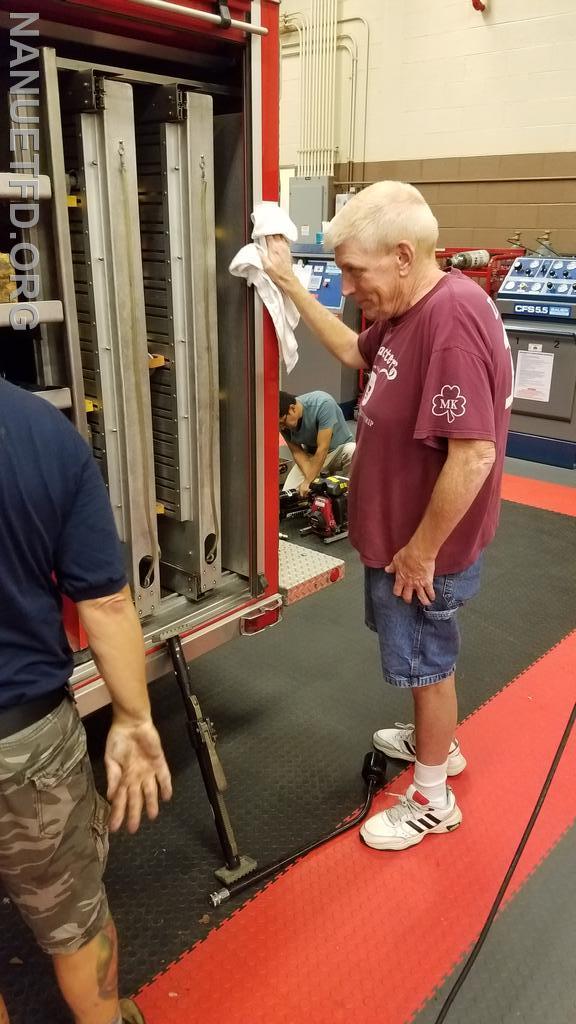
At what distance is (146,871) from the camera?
207 centimetres

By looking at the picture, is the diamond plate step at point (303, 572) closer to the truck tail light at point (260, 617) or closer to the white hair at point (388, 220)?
the truck tail light at point (260, 617)

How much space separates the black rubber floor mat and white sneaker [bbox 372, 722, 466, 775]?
0.28 feet

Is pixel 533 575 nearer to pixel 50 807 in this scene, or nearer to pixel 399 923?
pixel 399 923

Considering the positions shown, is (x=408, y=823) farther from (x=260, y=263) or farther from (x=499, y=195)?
(x=499, y=195)

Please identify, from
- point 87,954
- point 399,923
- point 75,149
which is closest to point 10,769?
point 87,954

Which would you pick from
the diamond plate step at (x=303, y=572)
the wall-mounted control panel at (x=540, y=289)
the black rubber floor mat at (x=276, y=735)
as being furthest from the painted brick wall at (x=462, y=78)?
the diamond plate step at (x=303, y=572)

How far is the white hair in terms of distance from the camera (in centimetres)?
171

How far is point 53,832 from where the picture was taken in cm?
122

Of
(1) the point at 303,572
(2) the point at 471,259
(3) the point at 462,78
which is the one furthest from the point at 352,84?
(1) the point at 303,572

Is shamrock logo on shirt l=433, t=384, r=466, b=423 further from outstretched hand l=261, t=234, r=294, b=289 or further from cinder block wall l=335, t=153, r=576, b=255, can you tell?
cinder block wall l=335, t=153, r=576, b=255

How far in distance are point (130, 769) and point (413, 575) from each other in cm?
88

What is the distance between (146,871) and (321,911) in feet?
1.67

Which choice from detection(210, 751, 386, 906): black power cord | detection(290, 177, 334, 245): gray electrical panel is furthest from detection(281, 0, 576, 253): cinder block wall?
detection(210, 751, 386, 906): black power cord

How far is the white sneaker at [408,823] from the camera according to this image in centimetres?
214
